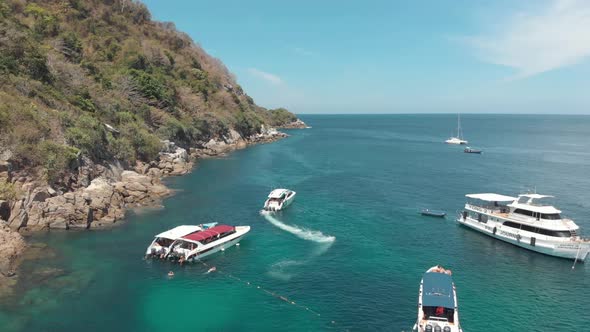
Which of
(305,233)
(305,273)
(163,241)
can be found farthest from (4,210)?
(305,233)

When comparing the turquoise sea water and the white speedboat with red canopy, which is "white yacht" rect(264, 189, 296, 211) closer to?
the turquoise sea water

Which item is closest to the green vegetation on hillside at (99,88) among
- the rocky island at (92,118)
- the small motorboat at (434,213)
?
the rocky island at (92,118)

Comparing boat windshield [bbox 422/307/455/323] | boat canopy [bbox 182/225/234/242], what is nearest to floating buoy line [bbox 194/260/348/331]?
boat canopy [bbox 182/225/234/242]

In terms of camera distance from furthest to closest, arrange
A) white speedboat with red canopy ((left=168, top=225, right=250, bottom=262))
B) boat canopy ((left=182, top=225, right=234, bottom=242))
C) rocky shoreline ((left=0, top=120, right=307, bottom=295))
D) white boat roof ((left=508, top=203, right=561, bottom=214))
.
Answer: white boat roof ((left=508, top=203, right=561, bottom=214)) < boat canopy ((left=182, top=225, right=234, bottom=242)) < white speedboat with red canopy ((left=168, top=225, right=250, bottom=262)) < rocky shoreline ((left=0, top=120, right=307, bottom=295))

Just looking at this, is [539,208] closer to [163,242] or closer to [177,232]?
[177,232]

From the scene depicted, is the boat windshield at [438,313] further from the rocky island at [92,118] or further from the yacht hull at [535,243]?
the rocky island at [92,118]

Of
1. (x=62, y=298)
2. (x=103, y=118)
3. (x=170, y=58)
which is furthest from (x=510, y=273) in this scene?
(x=170, y=58)
